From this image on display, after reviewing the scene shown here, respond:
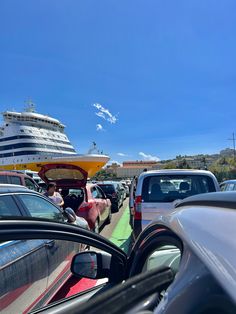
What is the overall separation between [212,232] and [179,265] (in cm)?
22

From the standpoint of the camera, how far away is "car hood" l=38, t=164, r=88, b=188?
9141mm

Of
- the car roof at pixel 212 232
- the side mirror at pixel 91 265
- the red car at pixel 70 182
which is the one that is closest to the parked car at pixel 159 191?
the red car at pixel 70 182

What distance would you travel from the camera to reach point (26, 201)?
4.03m

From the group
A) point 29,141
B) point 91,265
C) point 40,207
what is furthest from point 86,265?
point 29,141

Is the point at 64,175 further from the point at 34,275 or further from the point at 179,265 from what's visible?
the point at 179,265

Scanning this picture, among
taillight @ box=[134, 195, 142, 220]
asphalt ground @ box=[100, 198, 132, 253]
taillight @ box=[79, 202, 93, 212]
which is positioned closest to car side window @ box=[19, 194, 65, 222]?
taillight @ box=[134, 195, 142, 220]

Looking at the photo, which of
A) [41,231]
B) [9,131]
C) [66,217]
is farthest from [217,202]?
[9,131]

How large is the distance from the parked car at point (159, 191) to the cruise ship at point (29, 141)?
42.4 m

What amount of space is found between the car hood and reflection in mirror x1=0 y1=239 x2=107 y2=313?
629 centimetres

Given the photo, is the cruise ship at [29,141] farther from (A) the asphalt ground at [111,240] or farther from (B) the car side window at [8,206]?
(B) the car side window at [8,206]

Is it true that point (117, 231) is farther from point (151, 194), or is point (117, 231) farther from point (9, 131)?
point (9, 131)

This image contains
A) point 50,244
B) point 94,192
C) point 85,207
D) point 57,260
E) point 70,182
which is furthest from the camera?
point 94,192

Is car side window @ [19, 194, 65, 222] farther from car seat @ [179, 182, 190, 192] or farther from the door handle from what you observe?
car seat @ [179, 182, 190, 192]

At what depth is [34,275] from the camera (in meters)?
2.33
